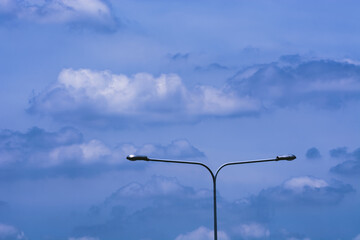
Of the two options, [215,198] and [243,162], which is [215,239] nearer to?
[215,198]

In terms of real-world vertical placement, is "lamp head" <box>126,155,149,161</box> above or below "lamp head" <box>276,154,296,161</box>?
below

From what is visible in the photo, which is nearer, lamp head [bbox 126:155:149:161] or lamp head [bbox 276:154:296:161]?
lamp head [bbox 126:155:149:161]

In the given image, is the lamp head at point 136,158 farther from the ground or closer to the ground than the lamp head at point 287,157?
closer to the ground

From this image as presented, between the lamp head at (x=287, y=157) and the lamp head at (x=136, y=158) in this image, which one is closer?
the lamp head at (x=136, y=158)

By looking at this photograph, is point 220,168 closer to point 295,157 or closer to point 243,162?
point 243,162

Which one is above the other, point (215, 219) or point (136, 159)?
point (136, 159)

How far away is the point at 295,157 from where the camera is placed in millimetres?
28016

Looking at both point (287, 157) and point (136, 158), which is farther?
point (287, 157)

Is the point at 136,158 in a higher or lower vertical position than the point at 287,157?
lower

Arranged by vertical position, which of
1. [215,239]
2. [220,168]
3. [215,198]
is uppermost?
[220,168]

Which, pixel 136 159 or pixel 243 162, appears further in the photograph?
pixel 243 162

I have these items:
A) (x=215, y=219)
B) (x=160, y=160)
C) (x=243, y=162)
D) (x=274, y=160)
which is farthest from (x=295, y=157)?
(x=160, y=160)

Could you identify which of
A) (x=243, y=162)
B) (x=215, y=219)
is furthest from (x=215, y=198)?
(x=243, y=162)

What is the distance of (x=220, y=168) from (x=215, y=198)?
71.2 inches
